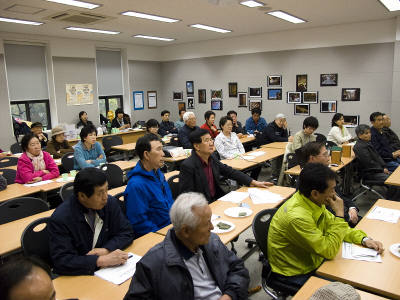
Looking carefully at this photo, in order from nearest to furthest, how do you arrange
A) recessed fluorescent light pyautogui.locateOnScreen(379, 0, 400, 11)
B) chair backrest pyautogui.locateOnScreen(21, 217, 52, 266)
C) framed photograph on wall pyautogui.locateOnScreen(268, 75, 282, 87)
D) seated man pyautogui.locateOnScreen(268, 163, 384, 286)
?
1. seated man pyautogui.locateOnScreen(268, 163, 384, 286)
2. chair backrest pyautogui.locateOnScreen(21, 217, 52, 266)
3. recessed fluorescent light pyautogui.locateOnScreen(379, 0, 400, 11)
4. framed photograph on wall pyautogui.locateOnScreen(268, 75, 282, 87)

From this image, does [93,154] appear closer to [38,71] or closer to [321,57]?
[38,71]

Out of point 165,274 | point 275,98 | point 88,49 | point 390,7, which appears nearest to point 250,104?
point 275,98

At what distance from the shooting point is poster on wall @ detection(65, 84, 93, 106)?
966cm

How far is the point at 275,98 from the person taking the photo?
9.62m

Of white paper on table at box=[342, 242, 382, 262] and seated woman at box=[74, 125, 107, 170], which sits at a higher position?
seated woman at box=[74, 125, 107, 170]

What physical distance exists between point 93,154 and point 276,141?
4.10 meters

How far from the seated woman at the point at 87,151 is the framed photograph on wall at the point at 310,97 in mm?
6117

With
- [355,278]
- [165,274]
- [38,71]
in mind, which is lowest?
[355,278]

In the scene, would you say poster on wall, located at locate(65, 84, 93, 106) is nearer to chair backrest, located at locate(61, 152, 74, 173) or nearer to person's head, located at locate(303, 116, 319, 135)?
chair backrest, located at locate(61, 152, 74, 173)

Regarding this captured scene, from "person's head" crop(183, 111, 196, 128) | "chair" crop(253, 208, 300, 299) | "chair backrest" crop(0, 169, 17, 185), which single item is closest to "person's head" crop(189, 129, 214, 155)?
"chair" crop(253, 208, 300, 299)

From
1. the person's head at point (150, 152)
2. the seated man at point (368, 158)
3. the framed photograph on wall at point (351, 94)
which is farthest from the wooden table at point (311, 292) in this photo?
the framed photograph on wall at point (351, 94)

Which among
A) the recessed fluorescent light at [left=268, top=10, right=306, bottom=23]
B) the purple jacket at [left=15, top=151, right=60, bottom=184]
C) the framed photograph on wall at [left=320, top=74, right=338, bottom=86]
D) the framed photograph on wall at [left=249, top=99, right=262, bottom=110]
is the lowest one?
the purple jacket at [left=15, top=151, right=60, bottom=184]

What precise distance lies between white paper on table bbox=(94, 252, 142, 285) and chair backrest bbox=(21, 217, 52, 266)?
62 cm

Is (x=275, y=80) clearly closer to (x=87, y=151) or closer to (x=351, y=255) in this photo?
(x=87, y=151)
